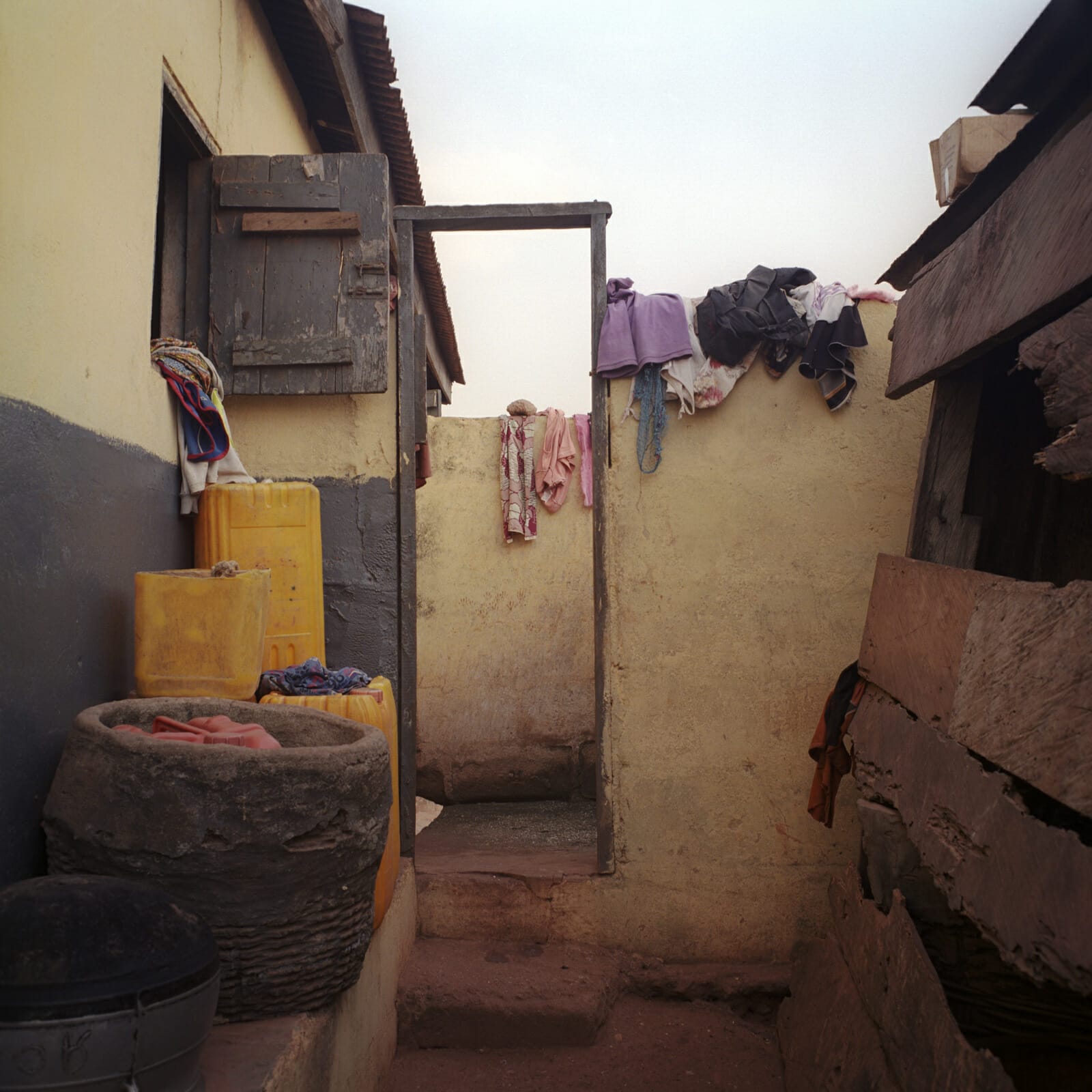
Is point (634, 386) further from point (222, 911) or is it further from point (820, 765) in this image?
point (222, 911)

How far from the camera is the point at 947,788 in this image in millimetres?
2330

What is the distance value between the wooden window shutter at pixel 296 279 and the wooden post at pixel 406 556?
29cm

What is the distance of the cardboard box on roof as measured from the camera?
3.39 m

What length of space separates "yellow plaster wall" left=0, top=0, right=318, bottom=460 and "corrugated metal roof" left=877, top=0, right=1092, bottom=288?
2505mm

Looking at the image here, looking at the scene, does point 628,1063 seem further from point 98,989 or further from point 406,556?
point 98,989

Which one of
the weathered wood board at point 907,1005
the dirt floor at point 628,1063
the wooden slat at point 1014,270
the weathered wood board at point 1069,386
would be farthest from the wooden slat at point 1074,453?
the dirt floor at point 628,1063

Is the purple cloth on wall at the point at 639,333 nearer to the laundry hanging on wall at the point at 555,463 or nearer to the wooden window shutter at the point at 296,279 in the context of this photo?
the wooden window shutter at the point at 296,279

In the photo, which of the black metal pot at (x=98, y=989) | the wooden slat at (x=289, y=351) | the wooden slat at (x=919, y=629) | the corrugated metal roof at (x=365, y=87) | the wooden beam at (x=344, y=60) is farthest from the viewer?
the corrugated metal roof at (x=365, y=87)

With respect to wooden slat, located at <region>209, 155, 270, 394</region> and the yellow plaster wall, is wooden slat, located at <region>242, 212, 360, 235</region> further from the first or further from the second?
the yellow plaster wall

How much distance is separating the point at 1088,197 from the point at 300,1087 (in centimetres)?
260

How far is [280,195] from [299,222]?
148 mm

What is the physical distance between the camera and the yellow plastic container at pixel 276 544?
11.8 feet

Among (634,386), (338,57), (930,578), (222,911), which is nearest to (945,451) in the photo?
(930,578)

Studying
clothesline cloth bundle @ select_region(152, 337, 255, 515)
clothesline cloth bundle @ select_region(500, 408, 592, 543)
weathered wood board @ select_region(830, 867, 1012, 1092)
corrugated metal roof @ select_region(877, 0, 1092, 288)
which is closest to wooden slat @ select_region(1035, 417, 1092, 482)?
corrugated metal roof @ select_region(877, 0, 1092, 288)
